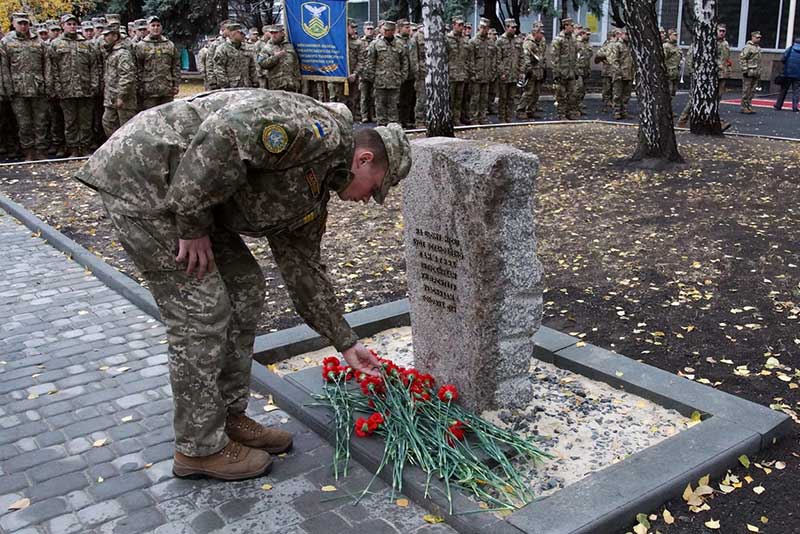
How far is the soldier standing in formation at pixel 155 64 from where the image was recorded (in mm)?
14273

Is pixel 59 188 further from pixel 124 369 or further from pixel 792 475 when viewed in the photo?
pixel 792 475

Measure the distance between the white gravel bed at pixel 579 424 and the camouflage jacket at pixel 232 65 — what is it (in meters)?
13.1

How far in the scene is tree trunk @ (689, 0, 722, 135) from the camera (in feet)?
42.9

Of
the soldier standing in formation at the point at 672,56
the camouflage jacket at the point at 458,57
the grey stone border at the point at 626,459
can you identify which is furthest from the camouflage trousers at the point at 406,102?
the grey stone border at the point at 626,459

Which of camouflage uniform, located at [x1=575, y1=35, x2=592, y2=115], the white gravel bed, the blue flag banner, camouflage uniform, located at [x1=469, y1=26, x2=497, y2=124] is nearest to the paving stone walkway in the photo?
the white gravel bed

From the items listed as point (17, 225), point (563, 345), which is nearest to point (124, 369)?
point (563, 345)

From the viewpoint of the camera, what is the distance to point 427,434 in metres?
3.68

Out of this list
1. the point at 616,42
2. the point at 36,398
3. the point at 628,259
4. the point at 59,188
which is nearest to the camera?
the point at 36,398

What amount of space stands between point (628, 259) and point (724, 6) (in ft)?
83.0

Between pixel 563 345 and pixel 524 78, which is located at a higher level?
pixel 524 78

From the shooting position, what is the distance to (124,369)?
4891mm

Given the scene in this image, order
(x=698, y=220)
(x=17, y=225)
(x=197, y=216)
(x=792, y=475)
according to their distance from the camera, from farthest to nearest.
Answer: (x=17, y=225) < (x=698, y=220) < (x=792, y=475) < (x=197, y=216)

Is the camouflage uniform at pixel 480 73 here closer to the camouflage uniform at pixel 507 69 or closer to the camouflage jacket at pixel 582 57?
the camouflage uniform at pixel 507 69

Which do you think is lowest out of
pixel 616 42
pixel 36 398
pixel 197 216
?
pixel 36 398
